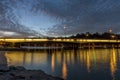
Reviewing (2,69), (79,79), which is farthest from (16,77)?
(79,79)

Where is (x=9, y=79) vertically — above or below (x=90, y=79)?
above

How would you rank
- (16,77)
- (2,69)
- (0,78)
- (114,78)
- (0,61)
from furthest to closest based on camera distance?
(114,78)
(0,61)
(2,69)
(16,77)
(0,78)

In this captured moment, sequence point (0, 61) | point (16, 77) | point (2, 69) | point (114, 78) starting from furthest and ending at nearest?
point (114, 78)
point (0, 61)
point (2, 69)
point (16, 77)

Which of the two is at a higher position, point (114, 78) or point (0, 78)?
point (0, 78)

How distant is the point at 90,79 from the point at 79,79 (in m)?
2.09

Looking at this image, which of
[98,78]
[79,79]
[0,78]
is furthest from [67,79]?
[0,78]

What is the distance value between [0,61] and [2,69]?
340 inches

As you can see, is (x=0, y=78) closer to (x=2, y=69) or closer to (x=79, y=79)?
(x=2, y=69)

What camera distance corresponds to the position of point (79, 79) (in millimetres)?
41969

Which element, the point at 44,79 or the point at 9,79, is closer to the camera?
the point at 9,79

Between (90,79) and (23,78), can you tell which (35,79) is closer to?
(23,78)

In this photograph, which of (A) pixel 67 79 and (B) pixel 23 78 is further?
(A) pixel 67 79

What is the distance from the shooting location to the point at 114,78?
139 feet

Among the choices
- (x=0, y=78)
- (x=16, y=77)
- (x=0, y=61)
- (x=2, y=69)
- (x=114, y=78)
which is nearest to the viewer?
(x=0, y=78)
